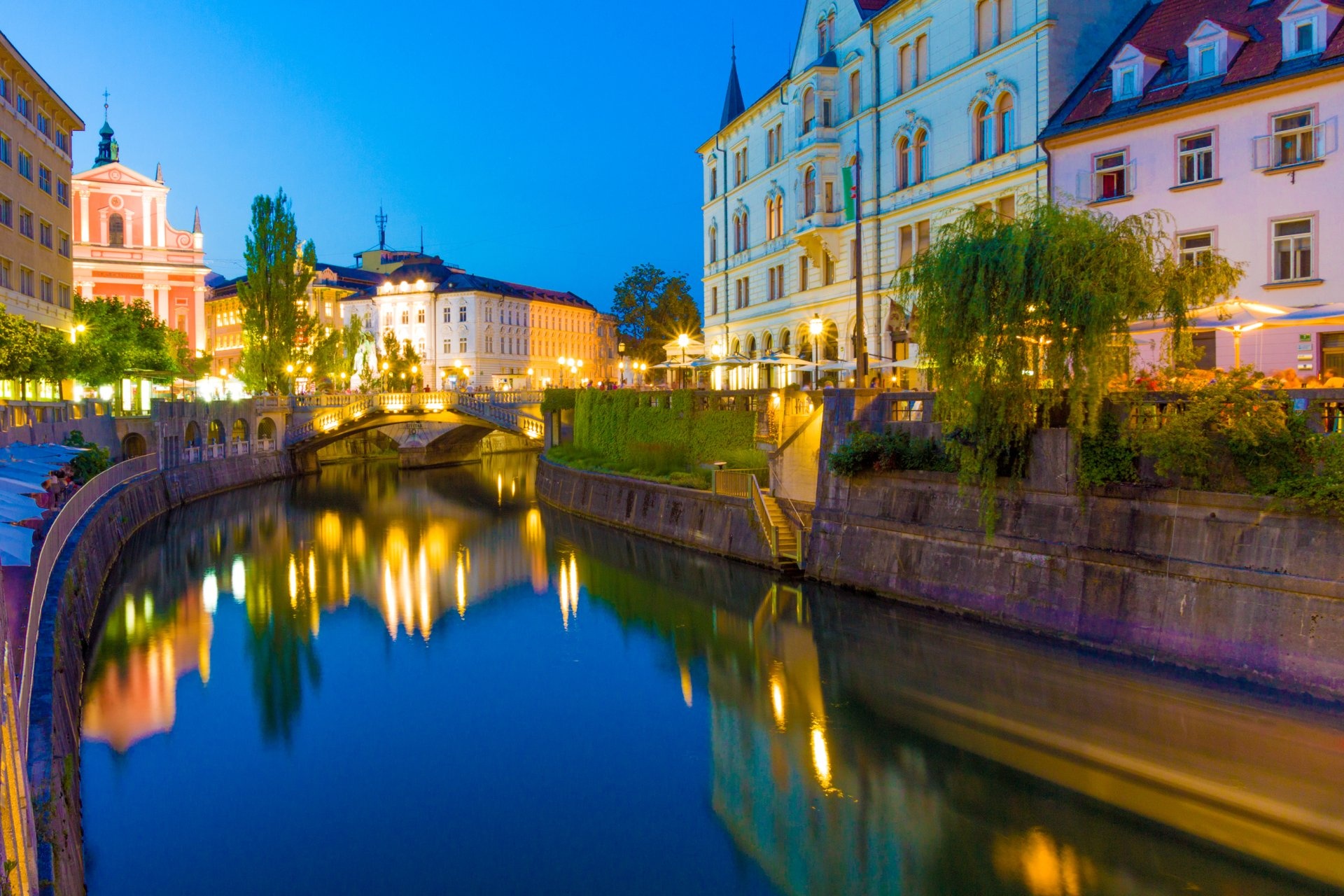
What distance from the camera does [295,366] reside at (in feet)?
232

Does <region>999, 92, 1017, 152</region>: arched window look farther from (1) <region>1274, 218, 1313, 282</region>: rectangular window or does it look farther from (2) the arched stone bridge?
(2) the arched stone bridge

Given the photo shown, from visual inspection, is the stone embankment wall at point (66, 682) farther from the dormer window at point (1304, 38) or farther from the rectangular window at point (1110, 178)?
the dormer window at point (1304, 38)

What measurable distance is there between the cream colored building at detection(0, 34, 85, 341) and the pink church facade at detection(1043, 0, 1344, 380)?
1583 inches

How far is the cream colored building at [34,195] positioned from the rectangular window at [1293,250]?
43446 millimetres

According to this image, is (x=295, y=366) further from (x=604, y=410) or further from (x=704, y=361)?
(x=704, y=361)

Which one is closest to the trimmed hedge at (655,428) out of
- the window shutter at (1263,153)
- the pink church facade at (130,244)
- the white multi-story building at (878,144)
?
the white multi-story building at (878,144)

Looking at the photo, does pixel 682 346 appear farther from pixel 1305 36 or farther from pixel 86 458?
pixel 1305 36

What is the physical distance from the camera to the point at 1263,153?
91.4 ft

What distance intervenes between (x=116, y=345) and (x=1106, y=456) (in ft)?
156

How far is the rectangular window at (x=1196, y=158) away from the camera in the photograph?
2911 cm

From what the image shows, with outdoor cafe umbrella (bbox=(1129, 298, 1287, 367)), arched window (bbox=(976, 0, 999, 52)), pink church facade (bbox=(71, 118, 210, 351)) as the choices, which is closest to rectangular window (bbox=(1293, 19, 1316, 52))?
outdoor cafe umbrella (bbox=(1129, 298, 1287, 367))

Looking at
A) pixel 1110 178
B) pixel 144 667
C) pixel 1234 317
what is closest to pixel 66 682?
pixel 144 667

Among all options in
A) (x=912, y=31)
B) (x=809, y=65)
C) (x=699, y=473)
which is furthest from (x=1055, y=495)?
(x=809, y=65)

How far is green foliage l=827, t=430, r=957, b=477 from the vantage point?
85.5ft
